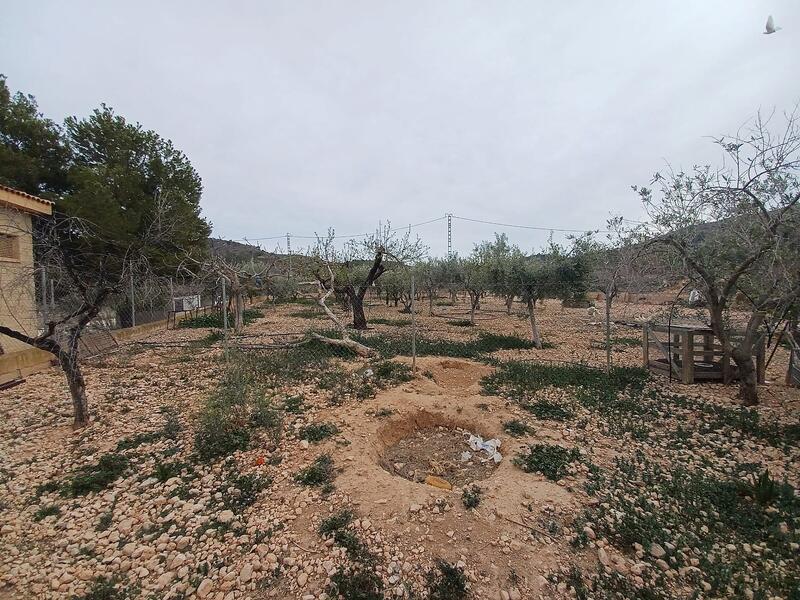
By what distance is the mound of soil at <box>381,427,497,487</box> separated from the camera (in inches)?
159

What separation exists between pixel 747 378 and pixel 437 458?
5135mm

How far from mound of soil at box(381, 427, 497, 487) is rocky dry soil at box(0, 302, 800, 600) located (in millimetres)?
44

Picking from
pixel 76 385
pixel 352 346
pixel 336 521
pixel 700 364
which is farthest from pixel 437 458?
pixel 700 364

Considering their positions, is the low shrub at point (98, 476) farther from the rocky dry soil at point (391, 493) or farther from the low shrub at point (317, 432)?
the low shrub at point (317, 432)

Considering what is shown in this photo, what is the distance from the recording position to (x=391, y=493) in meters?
3.35

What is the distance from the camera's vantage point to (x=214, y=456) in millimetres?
4043

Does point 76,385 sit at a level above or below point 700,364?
above

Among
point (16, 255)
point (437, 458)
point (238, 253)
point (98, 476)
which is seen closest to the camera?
point (98, 476)

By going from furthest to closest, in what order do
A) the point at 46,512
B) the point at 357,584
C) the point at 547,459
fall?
the point at 547,459, the point at 46,512, the point at 357,584

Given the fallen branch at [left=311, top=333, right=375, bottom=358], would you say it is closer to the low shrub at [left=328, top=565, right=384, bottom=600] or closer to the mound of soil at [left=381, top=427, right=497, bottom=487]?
the mound of soil at [left=381, top=427, right=497, bottom=487]

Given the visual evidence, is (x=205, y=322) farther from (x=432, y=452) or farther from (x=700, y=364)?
(x=700, y=364)

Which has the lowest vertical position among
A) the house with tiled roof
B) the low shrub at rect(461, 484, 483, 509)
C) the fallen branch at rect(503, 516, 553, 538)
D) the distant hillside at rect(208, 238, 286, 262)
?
the fallen branch at rect(503, 516, 553, 538)

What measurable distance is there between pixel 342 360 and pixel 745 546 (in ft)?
22.8

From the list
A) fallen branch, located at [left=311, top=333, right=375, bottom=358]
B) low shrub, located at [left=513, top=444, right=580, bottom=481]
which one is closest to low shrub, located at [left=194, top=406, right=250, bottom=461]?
low shrub, located at [left=513, top=444, right=580, bottom=481]
